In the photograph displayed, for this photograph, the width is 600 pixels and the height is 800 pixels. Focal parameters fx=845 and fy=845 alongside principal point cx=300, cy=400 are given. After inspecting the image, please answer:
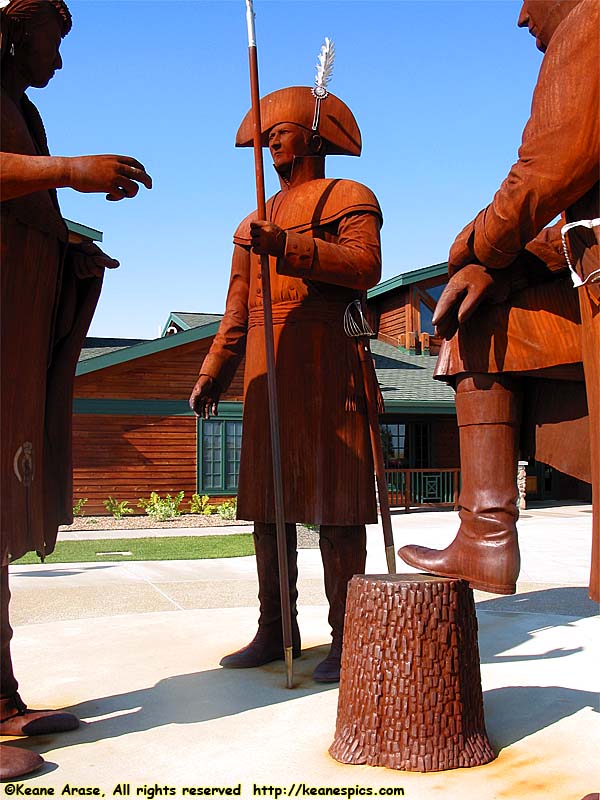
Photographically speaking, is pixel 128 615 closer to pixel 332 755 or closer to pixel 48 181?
pixel 332 755

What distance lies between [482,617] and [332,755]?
2.58m

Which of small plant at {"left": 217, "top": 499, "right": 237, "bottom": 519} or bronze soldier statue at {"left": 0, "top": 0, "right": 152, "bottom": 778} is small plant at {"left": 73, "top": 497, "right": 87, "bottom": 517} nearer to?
small plant at {"left": 217, "top": 499, "right": 237, "bottom": 519}

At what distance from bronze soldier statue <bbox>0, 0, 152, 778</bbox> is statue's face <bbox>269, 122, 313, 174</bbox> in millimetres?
1190

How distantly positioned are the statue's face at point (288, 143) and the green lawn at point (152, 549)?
→ 536 cm

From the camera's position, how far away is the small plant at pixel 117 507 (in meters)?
14.7

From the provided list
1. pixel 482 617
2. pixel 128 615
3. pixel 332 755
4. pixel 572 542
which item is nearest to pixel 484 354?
pixel 332 755

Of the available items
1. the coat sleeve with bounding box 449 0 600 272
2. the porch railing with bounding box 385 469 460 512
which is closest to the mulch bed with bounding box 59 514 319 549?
the porch railing with bounding box 385 469 460 512

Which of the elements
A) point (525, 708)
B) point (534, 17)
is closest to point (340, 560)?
point (525, 708)

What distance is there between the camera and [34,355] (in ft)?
8.95

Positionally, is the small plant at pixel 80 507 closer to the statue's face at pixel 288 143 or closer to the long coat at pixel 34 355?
the statue's face at pixel 288 143

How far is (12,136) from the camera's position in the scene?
2.67 meters

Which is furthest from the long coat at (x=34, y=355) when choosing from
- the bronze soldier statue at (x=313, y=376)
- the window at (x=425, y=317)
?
Answer: the window at (x=425, y=317)

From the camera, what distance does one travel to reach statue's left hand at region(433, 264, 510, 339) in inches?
A: 109

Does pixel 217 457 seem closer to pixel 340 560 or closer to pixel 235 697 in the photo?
pixel 340 560
